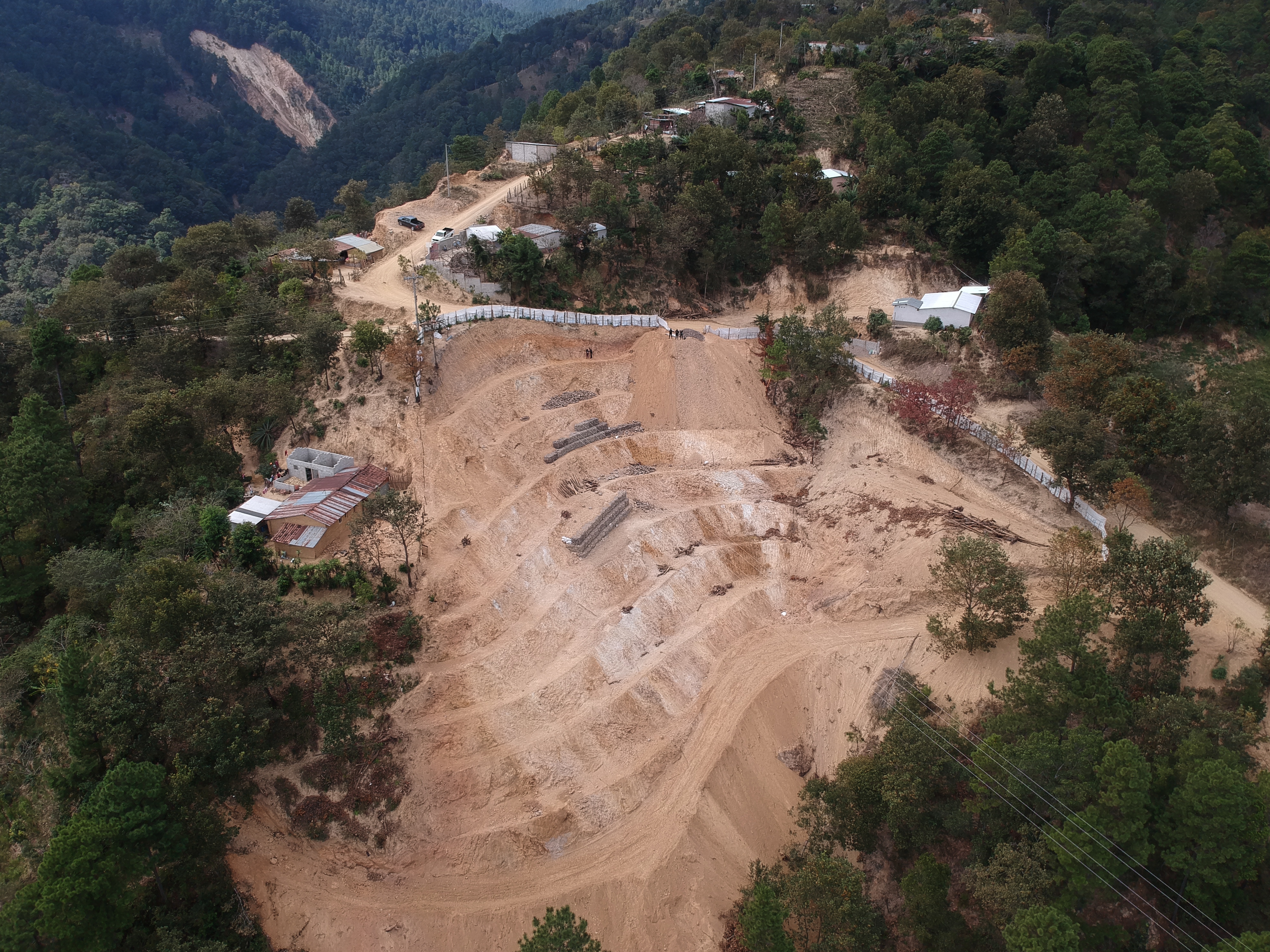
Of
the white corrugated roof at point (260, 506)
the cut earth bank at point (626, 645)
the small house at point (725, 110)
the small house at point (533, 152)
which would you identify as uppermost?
the small house at point (725, 110)

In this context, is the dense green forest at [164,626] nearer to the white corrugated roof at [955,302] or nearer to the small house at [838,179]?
the white corrugated roof at [955,302]

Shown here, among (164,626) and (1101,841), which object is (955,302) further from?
(164,626)

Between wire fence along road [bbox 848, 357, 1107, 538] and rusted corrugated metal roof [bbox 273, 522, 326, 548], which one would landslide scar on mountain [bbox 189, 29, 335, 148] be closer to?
rusted corrugated metal roof [bbox 273, 522, 326, 548]

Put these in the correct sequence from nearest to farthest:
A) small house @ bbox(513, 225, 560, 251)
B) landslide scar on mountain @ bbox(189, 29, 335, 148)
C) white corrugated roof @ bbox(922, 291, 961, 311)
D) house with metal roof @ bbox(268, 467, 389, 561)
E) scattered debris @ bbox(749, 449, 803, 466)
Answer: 1. house with metal roof @ bbox(268, 467, 389, 561)
2. scattered debris @ bbox(749, 449, 803, 466)
3. white corrugated roof @ bbox(922, 291, 961, 311)
4. small house @ bbox(513, 225, 560, 251)
5. landslide scar on mountain @ bbox(189, 29, 335, 148)

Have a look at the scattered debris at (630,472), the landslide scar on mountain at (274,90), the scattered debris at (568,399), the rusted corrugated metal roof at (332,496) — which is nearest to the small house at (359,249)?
the scattered debris at (568,399)

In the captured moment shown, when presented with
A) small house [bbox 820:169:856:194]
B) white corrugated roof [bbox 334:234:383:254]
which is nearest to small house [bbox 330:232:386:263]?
white corrugated roof [bbox 334:234:383:254]
